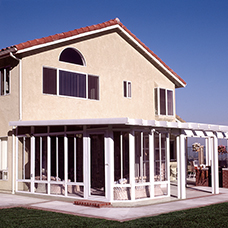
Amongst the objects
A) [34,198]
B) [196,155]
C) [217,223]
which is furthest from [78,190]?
[196,155]

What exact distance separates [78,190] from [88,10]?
22.9ft

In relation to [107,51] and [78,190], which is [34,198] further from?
[107,51]

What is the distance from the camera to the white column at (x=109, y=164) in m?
13.5

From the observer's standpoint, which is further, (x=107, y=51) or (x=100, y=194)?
(x=107, y=51)

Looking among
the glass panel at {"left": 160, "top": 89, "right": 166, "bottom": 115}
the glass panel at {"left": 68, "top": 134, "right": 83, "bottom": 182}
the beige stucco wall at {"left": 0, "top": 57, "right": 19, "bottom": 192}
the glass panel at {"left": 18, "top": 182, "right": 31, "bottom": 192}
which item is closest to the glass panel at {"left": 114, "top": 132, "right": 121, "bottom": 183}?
the glass panel at {"left": 68, "top": 134, "right": 83, "bottom": 182}

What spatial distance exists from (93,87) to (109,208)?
26.1 feet

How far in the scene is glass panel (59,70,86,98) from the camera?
18.0m

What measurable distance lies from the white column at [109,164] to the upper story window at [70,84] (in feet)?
15.8

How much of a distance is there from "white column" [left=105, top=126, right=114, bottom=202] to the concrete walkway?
2.77 feet

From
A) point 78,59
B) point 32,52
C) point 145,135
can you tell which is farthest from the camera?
point 78,59

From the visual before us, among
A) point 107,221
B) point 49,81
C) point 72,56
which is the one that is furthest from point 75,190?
point 72,56

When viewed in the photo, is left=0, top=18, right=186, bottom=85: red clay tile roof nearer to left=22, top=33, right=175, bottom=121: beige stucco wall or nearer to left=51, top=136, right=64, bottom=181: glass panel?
left=22, top=33, right=175, bottom=121: beige stucco wall

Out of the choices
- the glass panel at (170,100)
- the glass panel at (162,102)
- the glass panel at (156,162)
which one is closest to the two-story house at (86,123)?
the glass panel at (156,162)

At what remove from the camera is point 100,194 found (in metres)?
14.3
